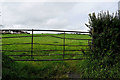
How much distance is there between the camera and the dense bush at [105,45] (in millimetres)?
4332

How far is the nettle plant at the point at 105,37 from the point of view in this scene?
175 inches

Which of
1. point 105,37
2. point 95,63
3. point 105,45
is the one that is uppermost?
point 105,37

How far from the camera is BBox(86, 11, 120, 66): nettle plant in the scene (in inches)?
175

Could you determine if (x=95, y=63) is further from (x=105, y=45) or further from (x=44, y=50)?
(x=44, y=50)

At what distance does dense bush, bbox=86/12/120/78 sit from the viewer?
433cm

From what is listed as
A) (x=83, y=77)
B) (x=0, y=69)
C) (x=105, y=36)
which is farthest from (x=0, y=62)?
(x=105, y=36)

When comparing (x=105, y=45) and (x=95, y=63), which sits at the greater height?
(x=105, y=45)

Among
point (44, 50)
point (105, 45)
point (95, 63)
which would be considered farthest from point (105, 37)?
point (44, 50)

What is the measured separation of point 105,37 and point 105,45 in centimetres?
32

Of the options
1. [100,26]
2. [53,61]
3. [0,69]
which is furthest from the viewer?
[53,61]

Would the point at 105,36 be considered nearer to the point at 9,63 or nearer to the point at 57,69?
the point at 57,69

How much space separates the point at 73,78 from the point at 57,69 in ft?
2.29

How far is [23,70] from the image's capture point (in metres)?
4.30

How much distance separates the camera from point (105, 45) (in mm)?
4574
